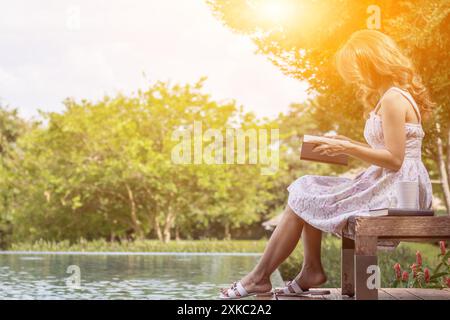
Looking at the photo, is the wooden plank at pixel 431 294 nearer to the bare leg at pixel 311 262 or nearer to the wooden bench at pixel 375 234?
the bare leg at pixel 311 262

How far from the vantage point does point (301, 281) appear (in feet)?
11.6

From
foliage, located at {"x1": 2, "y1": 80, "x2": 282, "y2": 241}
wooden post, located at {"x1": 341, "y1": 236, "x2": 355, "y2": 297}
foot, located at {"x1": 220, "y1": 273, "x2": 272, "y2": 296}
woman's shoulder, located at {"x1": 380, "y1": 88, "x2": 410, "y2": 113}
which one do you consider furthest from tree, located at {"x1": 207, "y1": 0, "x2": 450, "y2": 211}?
foliage, located at {"x1": 2, "y1": 80, "x2": 282, "y2": 241}

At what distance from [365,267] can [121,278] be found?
28.9 feet

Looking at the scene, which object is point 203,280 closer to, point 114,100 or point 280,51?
point 280,51

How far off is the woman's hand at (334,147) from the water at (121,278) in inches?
223

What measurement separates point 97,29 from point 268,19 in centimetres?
1504

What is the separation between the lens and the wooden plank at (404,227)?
3027mm

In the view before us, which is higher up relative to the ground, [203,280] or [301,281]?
[301,281]

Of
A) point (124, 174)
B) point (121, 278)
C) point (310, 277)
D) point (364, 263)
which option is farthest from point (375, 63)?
point (124, 174)

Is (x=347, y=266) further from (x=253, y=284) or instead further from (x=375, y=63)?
(x=375, y=63)

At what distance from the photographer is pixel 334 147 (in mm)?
3205

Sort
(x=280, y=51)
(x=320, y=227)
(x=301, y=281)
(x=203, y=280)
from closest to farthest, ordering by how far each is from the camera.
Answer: (x=320, y=227) → (x=301, y=281) → (x=280, y=51) → (x=203, y=280)

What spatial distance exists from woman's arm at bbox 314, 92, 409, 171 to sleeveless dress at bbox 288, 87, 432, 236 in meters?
0.10
